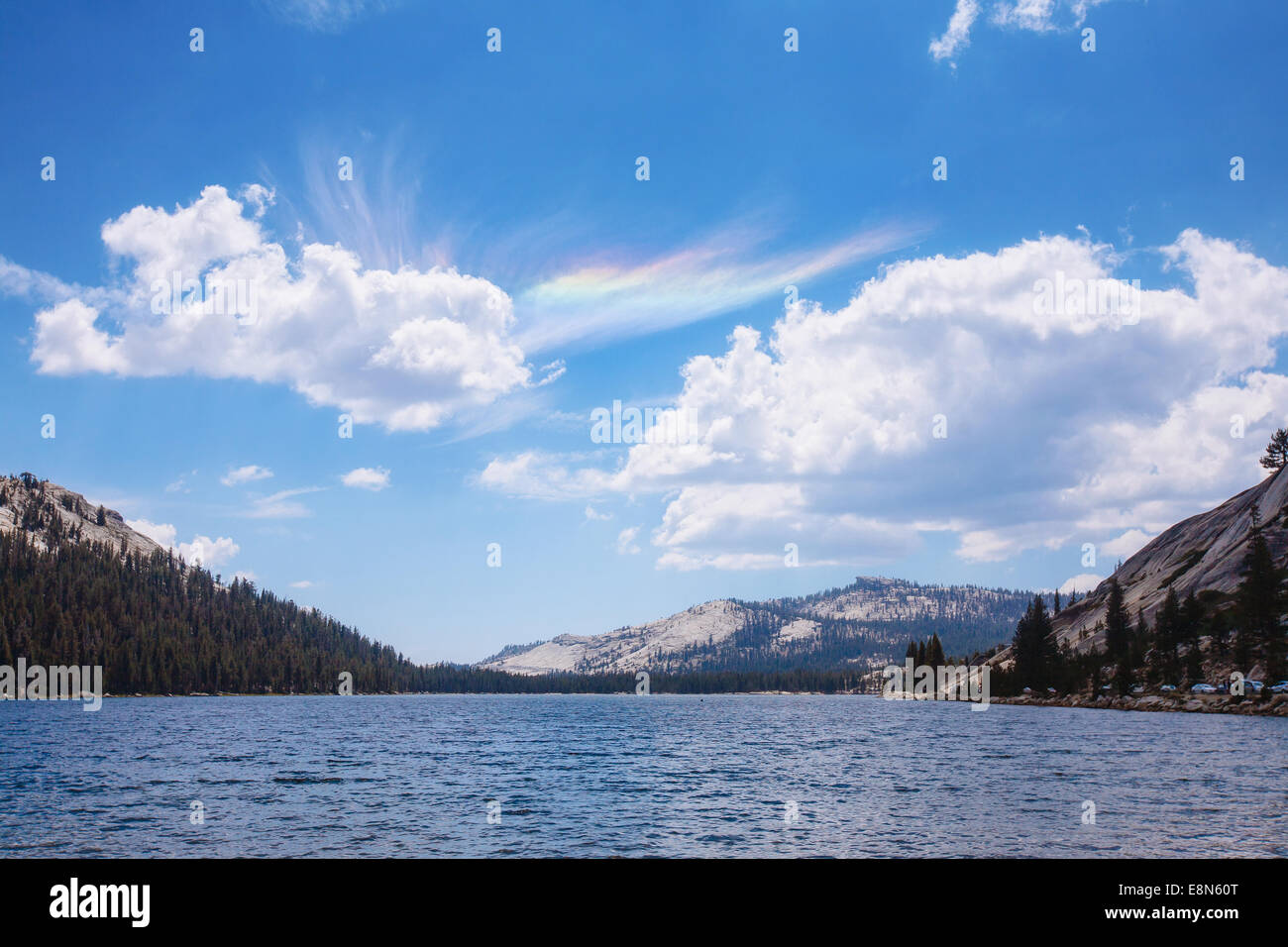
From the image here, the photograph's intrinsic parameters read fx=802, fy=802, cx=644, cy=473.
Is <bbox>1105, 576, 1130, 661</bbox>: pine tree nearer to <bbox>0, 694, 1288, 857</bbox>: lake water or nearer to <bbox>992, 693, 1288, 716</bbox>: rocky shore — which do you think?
<bbox>992, 693, 1288, 716</bbox>: rocky shore

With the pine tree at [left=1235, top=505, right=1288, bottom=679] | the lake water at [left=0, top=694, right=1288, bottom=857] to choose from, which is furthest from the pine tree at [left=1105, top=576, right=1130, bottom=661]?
the lake water at [left=0, top=694, right=1288, bottom=857]

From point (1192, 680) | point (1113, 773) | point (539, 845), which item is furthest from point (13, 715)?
point (1192, 680)

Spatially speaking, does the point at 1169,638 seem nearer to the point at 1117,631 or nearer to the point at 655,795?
the point at 1117,631

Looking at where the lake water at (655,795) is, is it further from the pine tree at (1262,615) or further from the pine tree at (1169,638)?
the pine tree at (1169,638)

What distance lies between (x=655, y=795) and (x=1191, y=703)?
5114 inches

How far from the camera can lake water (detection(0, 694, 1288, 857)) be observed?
38.8 metres

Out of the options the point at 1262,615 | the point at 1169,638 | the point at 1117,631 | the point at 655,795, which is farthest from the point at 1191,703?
the point at 655,795

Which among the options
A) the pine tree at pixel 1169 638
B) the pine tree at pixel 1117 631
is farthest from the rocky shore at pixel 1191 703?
the pine tree at pixel 1117 631

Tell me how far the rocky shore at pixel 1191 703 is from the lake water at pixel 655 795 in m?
20.8

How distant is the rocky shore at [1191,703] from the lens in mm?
123062
